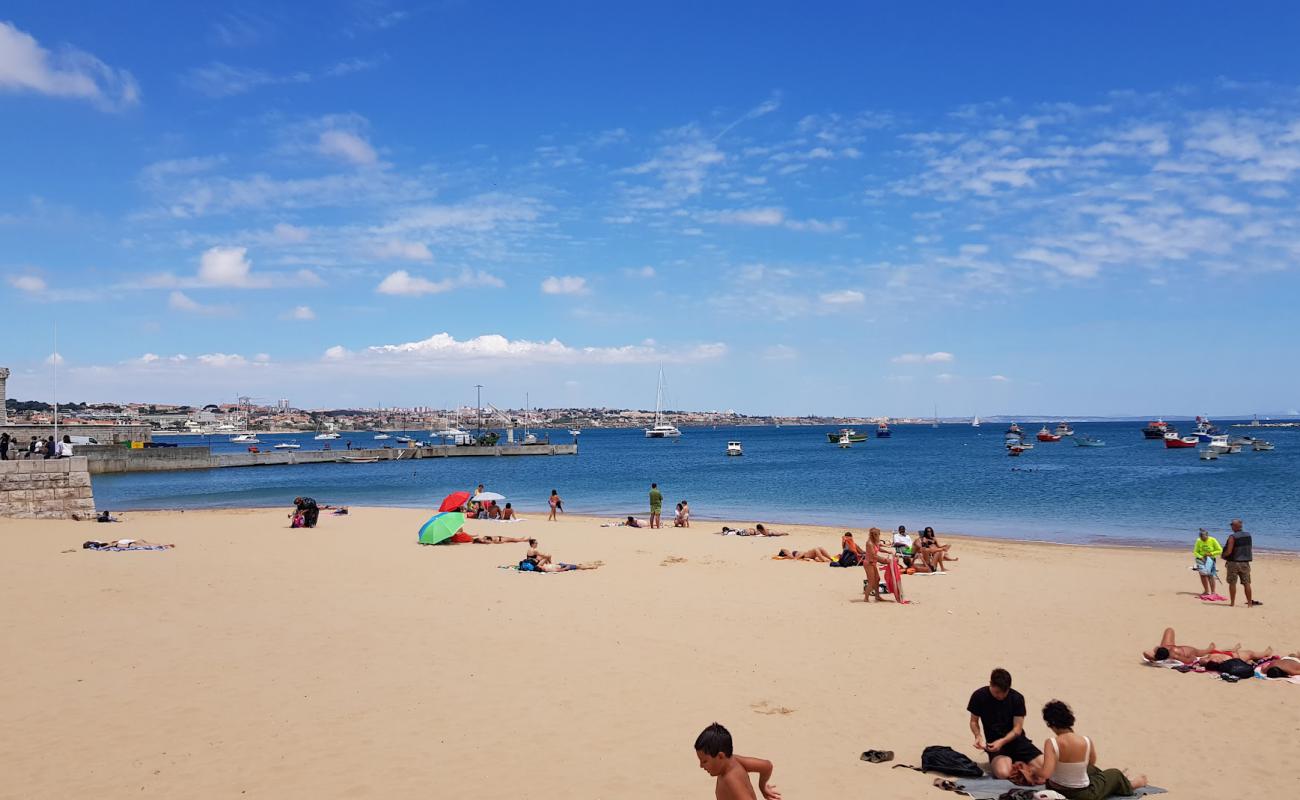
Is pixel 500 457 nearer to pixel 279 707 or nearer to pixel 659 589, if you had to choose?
pixel 659 589

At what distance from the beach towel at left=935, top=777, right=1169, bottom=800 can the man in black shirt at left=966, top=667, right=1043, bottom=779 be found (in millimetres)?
127

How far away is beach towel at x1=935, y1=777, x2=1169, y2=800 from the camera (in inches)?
280

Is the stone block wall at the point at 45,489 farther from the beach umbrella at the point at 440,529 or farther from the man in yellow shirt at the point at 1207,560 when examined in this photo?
the man in yellow shirt at the point at 1207,560

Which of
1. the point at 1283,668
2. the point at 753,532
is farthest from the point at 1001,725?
the point at 753,532

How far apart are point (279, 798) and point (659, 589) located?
9987mm

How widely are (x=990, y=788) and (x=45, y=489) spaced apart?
103 feet

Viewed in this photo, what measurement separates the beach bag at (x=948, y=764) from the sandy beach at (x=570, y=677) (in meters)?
0.19

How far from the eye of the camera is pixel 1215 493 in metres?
44.2

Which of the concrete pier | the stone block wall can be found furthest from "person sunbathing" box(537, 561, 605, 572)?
the concrete pier

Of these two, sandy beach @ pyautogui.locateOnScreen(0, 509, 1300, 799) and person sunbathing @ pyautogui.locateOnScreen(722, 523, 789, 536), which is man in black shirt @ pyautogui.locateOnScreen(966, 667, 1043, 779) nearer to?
sandy beach @ pyautogui.locateOnScreen(0, 509, 1300, 799)

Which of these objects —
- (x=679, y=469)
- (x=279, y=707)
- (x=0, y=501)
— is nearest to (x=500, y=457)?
(x=679, y=469)

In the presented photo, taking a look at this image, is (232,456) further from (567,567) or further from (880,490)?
(567,567)

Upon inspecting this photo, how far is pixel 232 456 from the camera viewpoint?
8612 cm

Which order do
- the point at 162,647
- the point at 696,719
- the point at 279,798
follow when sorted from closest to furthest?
the point at 279,798, the point at 696,719, the point at 162,647
